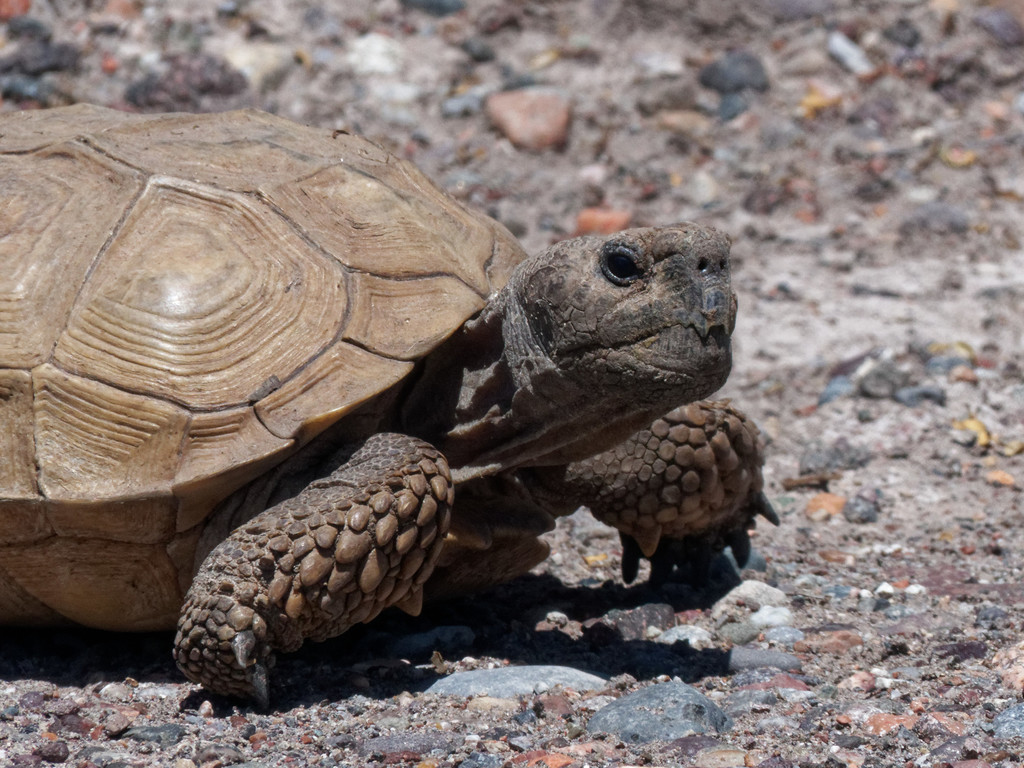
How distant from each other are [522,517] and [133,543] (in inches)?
45.0

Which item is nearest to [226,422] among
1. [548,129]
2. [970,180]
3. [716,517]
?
[716,517]

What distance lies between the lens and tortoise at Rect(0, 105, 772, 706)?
3.31 metres

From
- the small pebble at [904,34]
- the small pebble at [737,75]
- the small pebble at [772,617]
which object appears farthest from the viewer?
the small pebble at [904,34]

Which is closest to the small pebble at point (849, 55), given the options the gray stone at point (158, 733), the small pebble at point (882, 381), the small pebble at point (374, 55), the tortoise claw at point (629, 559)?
the small pebble at point (374, 55)

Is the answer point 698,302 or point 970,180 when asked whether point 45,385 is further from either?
point 970,180

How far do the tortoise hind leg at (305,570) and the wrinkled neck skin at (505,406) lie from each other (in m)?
0.35

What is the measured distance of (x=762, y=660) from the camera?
12.4ft

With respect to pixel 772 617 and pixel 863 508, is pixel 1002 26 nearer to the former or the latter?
pixel 863 508

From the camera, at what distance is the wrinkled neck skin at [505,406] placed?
3557mm

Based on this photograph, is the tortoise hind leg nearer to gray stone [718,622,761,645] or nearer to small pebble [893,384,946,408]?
gray stone [718,622,761,645]

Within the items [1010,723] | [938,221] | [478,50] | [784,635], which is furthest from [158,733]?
[478,50]

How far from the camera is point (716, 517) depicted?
4.33 metres

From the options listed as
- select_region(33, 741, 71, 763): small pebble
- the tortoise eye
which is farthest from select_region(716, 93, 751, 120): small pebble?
select_region(33, 741, 71, 763): small pebble

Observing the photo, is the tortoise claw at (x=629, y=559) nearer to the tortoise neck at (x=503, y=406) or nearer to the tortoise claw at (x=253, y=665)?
the tortoise neck at (x=503, y=406)
